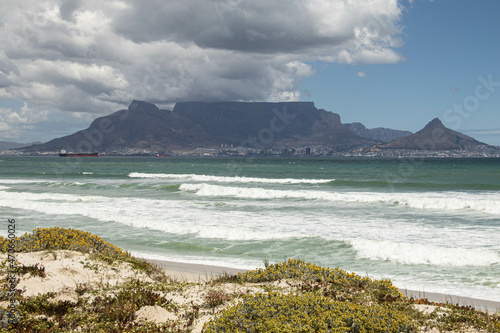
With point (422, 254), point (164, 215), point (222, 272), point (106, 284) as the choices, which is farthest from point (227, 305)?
point (164, 215)

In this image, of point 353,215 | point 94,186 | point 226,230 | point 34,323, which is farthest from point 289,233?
point 94,186

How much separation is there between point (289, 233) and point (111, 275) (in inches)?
374

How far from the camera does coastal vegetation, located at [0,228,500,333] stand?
6.37 m

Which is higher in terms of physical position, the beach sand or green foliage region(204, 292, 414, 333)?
green foliage region(204, 292, 414, 333)

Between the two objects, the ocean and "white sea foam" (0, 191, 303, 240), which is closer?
the ocean

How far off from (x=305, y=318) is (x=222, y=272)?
542 cm

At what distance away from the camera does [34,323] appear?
21.5ft

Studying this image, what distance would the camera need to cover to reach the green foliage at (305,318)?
242 inches

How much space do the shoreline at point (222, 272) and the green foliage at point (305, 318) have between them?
2.18 m

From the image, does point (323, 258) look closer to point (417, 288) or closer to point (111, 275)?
point (417, 288)

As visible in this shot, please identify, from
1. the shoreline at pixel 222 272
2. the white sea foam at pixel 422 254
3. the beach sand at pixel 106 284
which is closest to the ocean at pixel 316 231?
the white sea foam at pixel 422 254

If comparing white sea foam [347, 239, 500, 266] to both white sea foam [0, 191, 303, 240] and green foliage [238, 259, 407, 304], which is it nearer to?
white sea foam [0, 191, 303, 240]

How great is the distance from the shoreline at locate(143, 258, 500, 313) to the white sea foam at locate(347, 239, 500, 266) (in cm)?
364

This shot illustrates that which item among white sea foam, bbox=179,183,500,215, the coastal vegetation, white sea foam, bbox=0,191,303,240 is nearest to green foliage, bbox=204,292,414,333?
the coastal vegetation
